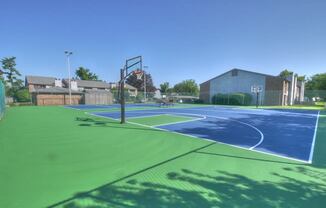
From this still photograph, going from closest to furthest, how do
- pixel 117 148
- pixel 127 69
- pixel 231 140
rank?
pixel 117 148 < pixel 231 140 < pixel 127 69

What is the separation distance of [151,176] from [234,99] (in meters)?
35.0

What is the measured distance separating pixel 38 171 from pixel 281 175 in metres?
5.45

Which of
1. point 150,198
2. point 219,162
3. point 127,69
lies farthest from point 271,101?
point 150,198

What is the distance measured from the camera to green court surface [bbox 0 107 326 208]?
10.8 ft

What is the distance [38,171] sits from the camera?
4.38m

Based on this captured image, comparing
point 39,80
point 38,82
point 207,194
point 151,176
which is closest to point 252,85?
point 151,176

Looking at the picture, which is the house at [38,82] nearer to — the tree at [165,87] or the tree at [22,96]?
the tree at [22,96]

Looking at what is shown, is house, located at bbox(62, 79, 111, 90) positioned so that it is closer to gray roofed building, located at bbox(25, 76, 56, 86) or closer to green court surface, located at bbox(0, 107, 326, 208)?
gray roofed building, located at bbox(25, 76, 56, 86)

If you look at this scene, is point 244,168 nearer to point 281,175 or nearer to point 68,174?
point 281,175

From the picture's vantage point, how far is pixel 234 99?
3644 cm

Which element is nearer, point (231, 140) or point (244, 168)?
point (244, 168)

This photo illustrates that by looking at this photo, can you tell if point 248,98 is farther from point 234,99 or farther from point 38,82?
point 38,82

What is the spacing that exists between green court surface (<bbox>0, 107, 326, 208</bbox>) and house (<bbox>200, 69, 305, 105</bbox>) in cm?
3150

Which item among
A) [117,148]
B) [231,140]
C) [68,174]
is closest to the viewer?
[68,174]
